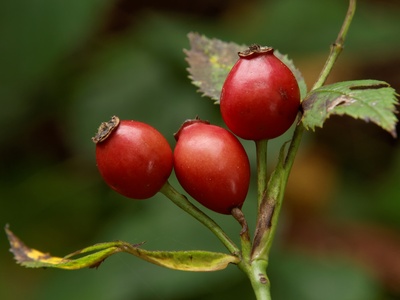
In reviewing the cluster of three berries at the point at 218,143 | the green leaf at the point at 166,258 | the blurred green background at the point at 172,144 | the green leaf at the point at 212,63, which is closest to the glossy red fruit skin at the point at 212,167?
the cluster of three berries at the point at 218,143

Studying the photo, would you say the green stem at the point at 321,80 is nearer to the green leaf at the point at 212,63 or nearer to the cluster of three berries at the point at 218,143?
the cluster of three berries at the point at 218,143

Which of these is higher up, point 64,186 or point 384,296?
point 64,186

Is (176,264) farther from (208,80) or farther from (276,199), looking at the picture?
(208,80)

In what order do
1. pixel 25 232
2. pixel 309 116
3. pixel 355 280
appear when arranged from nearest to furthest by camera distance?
pixel 309 116 < pixel 355 280 < pixel 25 232

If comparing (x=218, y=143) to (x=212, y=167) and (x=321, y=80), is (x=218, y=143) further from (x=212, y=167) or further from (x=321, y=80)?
(x=321, y=80)

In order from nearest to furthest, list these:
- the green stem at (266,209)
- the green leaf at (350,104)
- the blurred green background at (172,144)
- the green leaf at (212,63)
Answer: the green leaf at (350,104) → the green stem at (266,209) → the green leaf at (212,63) → the blurred green background at (172,144)

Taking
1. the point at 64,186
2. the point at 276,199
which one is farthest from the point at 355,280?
the point at 276,199
